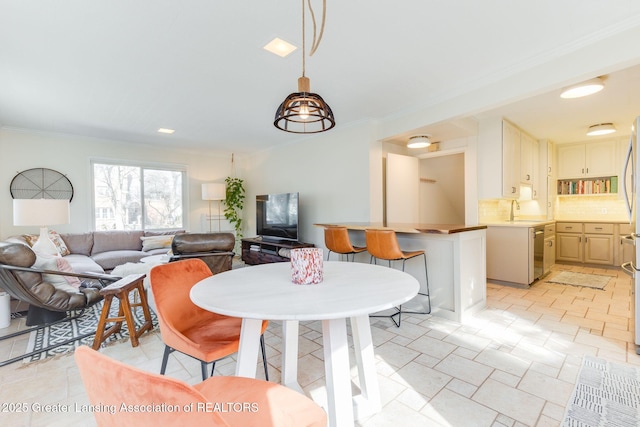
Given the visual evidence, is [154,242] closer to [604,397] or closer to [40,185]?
[40,185]

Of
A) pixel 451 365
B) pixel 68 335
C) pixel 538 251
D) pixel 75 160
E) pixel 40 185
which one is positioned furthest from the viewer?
pixel 75 160

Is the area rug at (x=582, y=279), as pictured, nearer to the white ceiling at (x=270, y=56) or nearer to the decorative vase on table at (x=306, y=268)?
the white ceiling at (x=270, y=56)

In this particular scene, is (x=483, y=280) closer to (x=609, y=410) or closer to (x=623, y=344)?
(x=623, y=344)

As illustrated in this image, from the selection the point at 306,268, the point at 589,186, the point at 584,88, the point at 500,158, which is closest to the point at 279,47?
the point at 306,268

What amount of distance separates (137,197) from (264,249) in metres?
2.62

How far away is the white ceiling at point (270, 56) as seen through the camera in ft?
6.08

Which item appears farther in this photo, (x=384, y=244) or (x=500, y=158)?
(x=500, y=158)

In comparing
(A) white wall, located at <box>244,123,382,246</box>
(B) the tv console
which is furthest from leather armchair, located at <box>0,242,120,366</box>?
(A) white wall, located at <box>244,123,382,246</box>

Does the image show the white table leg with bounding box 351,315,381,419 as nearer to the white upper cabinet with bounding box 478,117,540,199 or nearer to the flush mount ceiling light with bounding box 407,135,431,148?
the flush mount ceiling light with bounding box 407,135,431,148

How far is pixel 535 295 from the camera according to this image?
357 cm

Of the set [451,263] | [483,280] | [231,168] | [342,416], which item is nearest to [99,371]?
[342,416]

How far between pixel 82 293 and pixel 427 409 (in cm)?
289

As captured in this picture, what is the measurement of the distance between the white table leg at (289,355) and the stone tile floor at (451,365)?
12 cm

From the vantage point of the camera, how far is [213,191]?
231 inches
